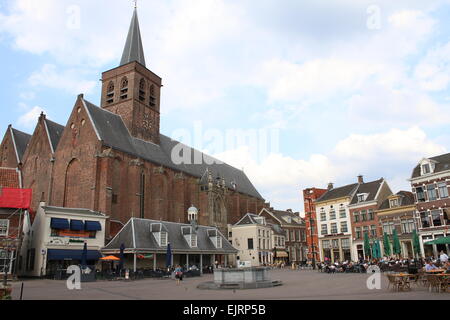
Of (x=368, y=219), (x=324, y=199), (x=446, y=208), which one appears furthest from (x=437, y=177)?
(x=324, y=199)

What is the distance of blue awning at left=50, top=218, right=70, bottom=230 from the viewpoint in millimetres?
32375

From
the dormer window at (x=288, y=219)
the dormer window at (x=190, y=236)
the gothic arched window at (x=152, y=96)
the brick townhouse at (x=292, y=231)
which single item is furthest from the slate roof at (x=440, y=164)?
the gothic arched window at (x=152, y=96)

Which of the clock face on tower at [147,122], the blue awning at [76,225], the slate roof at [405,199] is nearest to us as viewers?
the blue awning at [76,225]

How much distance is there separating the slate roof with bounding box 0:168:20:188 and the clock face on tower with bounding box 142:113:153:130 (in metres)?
19.4

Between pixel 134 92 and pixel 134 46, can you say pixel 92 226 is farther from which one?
pixel 134 46

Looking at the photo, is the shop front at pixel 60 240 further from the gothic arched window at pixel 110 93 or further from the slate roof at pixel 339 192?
the slate roof at pixel 339 192

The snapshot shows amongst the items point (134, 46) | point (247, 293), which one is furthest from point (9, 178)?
point (134, 46)

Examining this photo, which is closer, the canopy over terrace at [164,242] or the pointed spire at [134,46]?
the canopy over terrace at [164,242]

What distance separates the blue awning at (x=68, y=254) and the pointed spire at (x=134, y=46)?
29545 millimetres

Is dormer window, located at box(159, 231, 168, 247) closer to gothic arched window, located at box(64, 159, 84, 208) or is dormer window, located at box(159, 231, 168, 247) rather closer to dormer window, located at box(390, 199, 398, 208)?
gothic arched window, located at box(64, 159, 84, 208)

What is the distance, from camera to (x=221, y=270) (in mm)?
20438

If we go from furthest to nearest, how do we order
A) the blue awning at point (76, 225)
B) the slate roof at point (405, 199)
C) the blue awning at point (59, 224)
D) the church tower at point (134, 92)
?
the church tower at point (134, 92) → the slate roof at point (405, 199) → the blue awning at point (76, 225) → the blue awning at point (59, 224)

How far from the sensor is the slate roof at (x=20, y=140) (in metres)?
50.2
